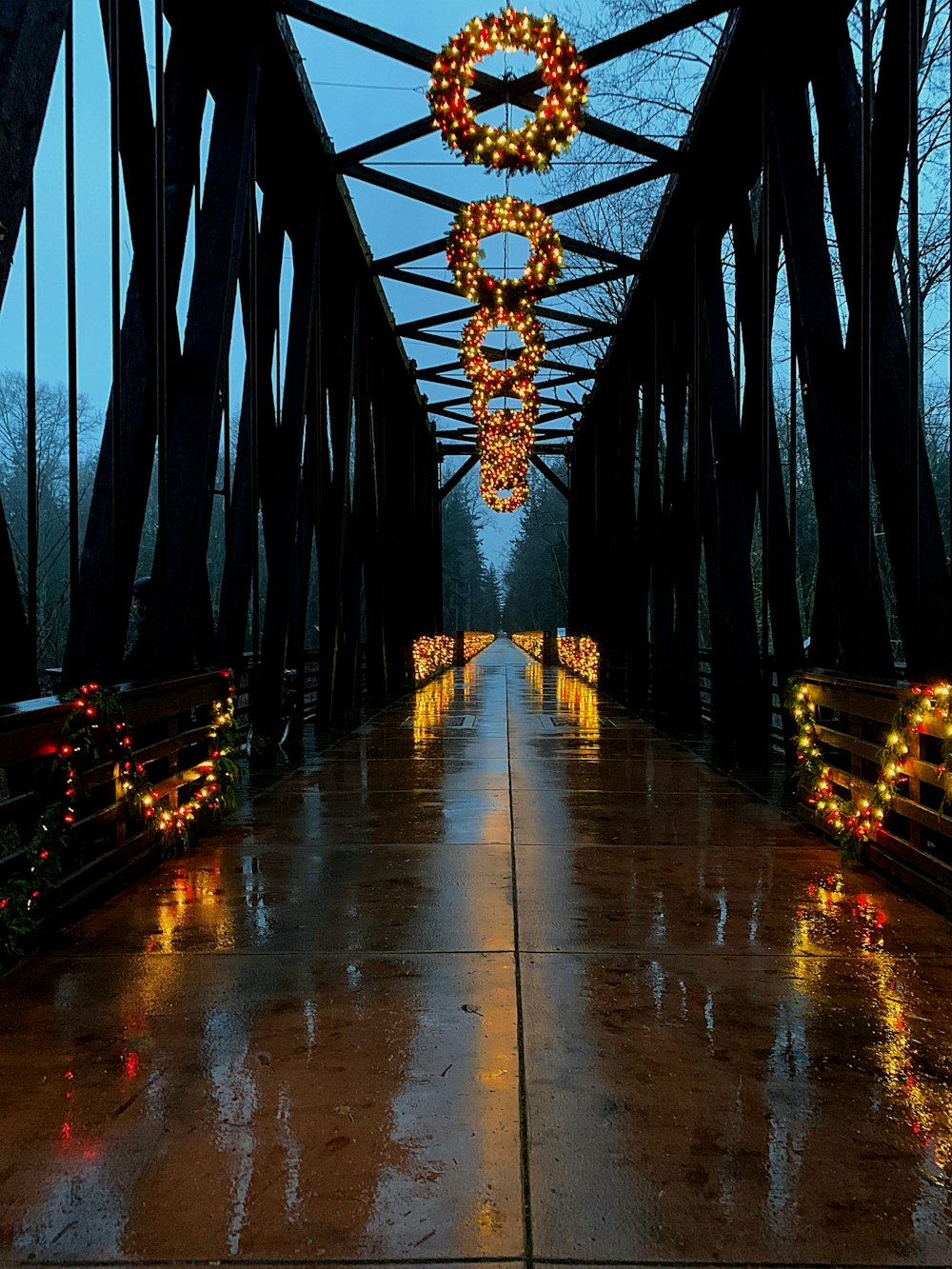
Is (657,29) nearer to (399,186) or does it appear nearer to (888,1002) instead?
(399,186)

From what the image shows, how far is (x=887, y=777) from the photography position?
17.5ft

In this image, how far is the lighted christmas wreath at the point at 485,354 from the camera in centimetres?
1424

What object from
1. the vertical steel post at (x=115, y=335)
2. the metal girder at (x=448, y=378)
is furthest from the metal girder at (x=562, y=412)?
the vertical steel post at (x=115, y=335)

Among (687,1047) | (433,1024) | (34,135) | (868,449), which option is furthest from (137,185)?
(687,1047)

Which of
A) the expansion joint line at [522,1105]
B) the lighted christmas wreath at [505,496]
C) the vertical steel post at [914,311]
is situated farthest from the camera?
the lighted christmas wreath at [505,496]

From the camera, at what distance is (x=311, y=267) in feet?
40.4

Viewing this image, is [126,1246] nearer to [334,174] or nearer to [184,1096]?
[184,1096]

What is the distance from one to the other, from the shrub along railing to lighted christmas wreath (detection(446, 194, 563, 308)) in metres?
6.99

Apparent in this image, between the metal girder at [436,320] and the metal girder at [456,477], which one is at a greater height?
the metal girder at [436,320]

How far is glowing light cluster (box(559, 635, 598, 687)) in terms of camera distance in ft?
76.9

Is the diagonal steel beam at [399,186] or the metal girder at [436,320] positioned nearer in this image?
the diagonal steel beam at [399,186]

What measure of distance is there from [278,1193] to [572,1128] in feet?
2.55

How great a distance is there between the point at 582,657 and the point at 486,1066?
23106mm

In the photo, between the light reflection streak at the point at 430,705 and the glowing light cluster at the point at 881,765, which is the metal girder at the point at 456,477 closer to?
the light reflection streak at the point at 430,705
